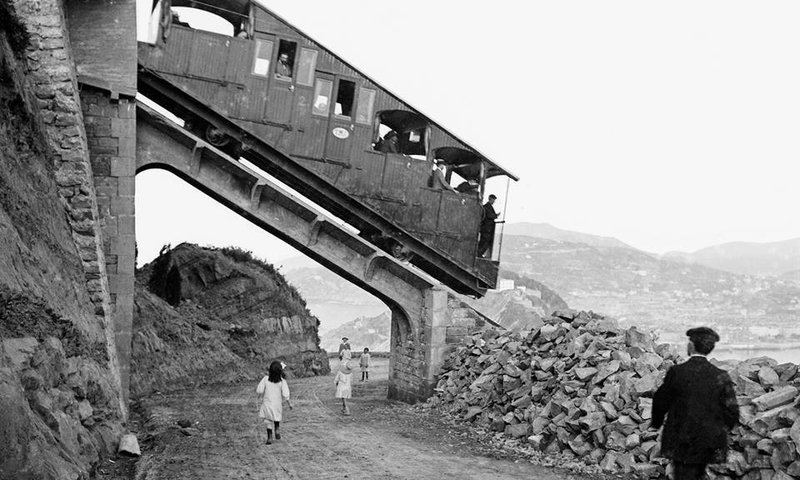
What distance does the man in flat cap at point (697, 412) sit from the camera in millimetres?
5758

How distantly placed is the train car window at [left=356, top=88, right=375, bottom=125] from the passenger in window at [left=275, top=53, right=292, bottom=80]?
5.24ft

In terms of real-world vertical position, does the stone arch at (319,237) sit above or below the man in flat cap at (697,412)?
above

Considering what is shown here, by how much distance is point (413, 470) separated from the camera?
935 cm

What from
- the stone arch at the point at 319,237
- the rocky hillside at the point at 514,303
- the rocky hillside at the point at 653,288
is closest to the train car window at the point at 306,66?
the stone arch at the point at 319,237

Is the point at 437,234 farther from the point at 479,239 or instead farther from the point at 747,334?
the point at 747,334

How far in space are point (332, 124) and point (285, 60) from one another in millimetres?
1691

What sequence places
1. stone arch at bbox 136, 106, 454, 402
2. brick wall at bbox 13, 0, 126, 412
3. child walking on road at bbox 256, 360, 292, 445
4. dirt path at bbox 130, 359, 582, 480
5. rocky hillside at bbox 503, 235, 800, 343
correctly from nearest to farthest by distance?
dirt path at bbox 130, 359, 582, 480, brick wall at bbox 13, 0, 126, 412, child walking on road at bbox 256, 360, 292, 445, stone arch at bbox 136, 106, 454, 402, rocky hillside at bbox 503, 235, 800, 343

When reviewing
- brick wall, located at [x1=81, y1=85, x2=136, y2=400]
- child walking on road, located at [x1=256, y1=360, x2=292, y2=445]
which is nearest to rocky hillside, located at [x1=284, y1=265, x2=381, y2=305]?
brick wall, located at [x1=81, y1=85, x2=136, y2=400]

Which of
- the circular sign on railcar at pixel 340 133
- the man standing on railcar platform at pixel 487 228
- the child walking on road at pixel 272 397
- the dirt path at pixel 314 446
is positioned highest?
the circular sign on railcar at pixel 340 133

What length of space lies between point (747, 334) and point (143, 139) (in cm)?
4561

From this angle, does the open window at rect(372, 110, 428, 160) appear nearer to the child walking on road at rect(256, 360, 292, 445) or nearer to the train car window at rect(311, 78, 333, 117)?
the train car window at rect(311, 78, 333, 117)

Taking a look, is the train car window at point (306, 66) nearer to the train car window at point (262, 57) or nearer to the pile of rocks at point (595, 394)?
the train car window at point (262, 57)

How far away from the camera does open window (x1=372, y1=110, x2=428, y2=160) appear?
16141 millimetres

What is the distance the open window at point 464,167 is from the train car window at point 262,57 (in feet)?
14.3
